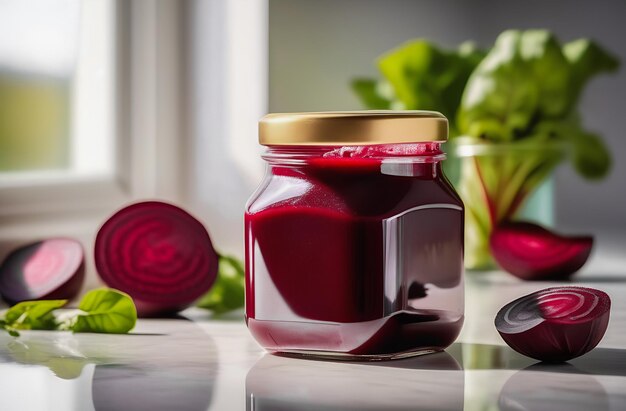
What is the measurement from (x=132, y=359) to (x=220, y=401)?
17cm

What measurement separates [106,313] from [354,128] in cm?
31

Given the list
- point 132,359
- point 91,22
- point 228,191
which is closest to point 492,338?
point 132,359

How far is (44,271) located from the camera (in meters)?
1.05

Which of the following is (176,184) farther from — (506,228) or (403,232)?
(403,232)

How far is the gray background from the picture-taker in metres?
1.63

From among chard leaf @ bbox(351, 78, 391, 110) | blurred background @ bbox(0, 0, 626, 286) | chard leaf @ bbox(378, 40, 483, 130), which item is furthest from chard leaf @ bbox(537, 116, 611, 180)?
blurred background @ bbox(0, 0, 626, 286)

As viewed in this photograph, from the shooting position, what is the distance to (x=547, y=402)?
64cm

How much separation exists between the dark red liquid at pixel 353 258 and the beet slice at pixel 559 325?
0.05 m

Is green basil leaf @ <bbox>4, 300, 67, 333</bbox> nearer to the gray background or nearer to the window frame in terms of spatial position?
the window frame

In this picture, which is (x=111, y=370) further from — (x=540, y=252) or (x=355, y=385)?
(x=540, y=252)

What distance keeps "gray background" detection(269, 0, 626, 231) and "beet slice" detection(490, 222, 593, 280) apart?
0.45 m

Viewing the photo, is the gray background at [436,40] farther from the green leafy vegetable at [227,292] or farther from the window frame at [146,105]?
the green leafy vegetable at [227,292]

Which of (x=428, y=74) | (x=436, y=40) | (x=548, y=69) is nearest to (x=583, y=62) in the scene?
(x=548, y=69)

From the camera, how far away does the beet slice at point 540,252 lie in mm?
1280
